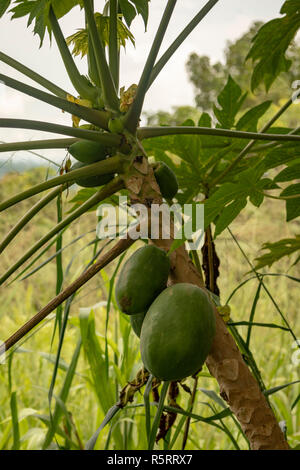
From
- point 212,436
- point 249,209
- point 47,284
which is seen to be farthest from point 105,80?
point 47,284

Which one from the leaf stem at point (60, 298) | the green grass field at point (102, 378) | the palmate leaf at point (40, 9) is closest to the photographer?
the leaf stem at point (60, 298)

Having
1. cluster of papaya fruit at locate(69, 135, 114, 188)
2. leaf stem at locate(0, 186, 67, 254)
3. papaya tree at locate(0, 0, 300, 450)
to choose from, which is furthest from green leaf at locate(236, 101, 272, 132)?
leaf stem at locate(0, 186, 67, 254)

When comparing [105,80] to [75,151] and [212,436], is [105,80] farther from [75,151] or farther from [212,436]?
[212,436]

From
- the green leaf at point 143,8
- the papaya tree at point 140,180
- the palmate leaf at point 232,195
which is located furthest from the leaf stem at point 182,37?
the palmate leaf at point 232,195

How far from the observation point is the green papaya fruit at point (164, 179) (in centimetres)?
71

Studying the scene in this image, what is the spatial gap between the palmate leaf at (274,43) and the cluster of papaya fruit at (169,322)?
1.79 feet

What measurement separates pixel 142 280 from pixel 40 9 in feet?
1.61

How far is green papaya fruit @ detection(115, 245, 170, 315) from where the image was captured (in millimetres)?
599

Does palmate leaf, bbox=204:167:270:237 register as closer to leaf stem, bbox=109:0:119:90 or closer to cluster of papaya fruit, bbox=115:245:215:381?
cluster of papaya fruit, bbox=115:245:215:381

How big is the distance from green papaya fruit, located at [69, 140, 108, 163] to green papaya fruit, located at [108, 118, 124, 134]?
0.10 ft

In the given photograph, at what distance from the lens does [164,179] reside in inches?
28.0

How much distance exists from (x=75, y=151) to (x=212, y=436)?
149 cm

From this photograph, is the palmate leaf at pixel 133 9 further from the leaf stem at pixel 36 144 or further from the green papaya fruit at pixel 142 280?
the green papaya fruit at pixel 142 280

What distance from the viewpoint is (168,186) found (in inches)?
28.3
